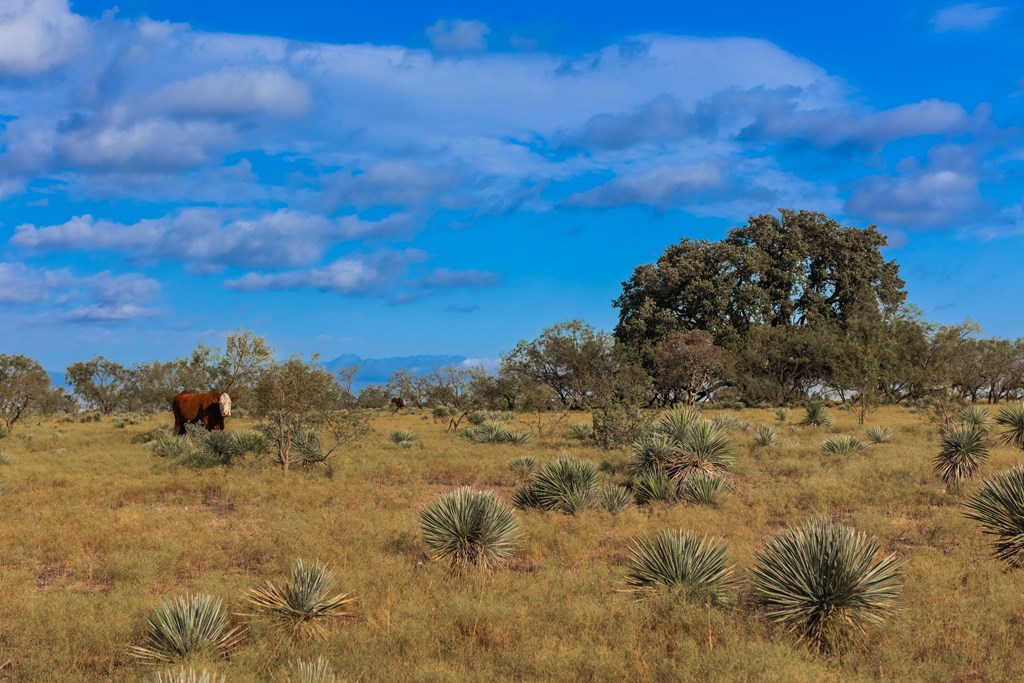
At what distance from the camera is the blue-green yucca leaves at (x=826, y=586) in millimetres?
7152

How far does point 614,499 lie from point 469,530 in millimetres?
4169

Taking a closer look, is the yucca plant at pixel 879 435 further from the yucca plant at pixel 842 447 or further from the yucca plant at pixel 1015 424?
the yucca plant at pixel 1015 424

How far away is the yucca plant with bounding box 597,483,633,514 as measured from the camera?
13336mm

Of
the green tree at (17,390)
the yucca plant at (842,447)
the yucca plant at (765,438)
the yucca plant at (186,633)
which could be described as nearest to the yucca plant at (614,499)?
the yucca plant at (186,633)

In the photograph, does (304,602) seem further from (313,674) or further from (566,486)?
(566,486)

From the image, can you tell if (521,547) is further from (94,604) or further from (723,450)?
(723,450)

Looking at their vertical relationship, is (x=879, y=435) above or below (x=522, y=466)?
above

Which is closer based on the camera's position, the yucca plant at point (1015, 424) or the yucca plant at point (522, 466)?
the yucca plant at point (522, 466)

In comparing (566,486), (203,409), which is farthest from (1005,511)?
(203,409)

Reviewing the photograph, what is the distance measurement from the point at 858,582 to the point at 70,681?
24.7ft

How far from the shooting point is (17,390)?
A: 3791 cm

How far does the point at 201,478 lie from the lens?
55.3 feet

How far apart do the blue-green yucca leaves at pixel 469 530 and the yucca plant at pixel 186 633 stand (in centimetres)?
327

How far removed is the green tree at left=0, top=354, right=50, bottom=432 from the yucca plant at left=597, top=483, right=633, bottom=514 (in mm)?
30652
